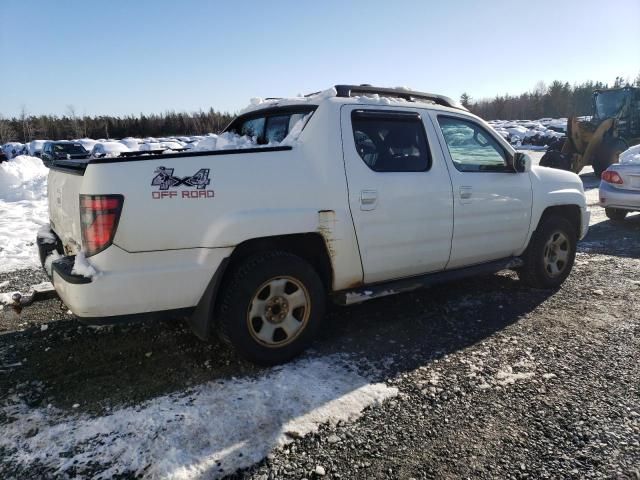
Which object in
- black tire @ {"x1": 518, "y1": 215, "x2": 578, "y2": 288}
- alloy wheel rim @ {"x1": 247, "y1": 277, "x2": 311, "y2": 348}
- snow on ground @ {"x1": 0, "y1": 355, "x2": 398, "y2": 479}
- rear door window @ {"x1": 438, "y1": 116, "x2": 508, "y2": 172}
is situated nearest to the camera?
snow on ground @ {"x1": 0, "y1": 355, "x2": 398, "y2": 479}

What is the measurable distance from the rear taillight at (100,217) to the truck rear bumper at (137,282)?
7 cm

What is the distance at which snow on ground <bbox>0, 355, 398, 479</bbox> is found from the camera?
7.99 feet

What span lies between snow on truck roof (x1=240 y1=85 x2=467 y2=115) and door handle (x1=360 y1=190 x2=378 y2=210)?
0.80 metres

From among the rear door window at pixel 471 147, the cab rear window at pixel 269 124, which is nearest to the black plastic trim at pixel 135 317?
the cab rear window at pixel 269 124

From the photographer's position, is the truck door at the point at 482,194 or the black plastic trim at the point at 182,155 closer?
the black plastic trim at the point at 182,155

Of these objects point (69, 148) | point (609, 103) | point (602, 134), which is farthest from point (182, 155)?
point (69, 148)

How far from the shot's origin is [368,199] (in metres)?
3.59

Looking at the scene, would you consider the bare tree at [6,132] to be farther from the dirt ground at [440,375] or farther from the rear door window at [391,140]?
the rear door window at [391,140]

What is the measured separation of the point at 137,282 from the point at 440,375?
85.1 inches

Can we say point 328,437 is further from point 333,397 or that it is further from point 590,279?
point 590,279

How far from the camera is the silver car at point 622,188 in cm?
830

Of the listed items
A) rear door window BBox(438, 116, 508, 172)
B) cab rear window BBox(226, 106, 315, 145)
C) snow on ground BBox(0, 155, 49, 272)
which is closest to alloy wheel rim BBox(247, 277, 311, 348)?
cab rear window BBox(226, 106, 315, 145)

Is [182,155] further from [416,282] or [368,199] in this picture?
[416,282]

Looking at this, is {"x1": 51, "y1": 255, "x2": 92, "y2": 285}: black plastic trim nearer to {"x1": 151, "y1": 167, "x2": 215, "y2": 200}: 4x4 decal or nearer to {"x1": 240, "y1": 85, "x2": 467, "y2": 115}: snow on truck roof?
{"x1": 151, "y1": 167, "x2": 215, "y2": 200}: 4x4 decal
